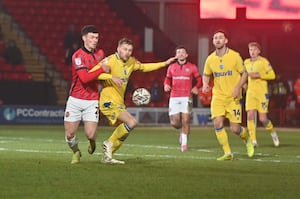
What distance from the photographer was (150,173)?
1316cm

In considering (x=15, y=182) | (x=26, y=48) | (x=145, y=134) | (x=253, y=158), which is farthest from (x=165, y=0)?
(x=15, y=182)

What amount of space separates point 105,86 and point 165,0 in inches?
1081

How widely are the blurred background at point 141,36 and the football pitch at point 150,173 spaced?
1180cm

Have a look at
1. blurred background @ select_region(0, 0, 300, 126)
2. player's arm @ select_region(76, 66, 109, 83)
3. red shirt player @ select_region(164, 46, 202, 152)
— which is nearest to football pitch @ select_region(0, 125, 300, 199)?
red shirt player @ select_region(164, 46, 202, 152)

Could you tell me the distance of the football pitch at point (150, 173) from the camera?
1083 centimetres

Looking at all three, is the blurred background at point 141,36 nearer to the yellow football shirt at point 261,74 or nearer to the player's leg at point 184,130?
the yellow football shirt at point 261,74

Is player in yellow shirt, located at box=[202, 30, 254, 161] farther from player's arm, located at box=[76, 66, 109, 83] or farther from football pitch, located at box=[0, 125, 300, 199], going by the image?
player's arm, located at box=[76, 66, 109, 83]

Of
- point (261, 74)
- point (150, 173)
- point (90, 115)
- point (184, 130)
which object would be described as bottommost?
point (150, 173)

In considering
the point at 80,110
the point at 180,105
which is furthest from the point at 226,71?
the point at 180,105

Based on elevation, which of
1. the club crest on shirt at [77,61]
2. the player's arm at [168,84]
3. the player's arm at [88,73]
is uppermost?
the club crest on shirt at [77,61]

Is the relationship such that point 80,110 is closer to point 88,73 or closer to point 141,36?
point 88,73

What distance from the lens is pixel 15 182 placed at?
11.6m

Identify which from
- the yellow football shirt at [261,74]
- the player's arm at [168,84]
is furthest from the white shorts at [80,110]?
the yellow football shirt at [261,74]

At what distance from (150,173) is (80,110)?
2.22 metres
